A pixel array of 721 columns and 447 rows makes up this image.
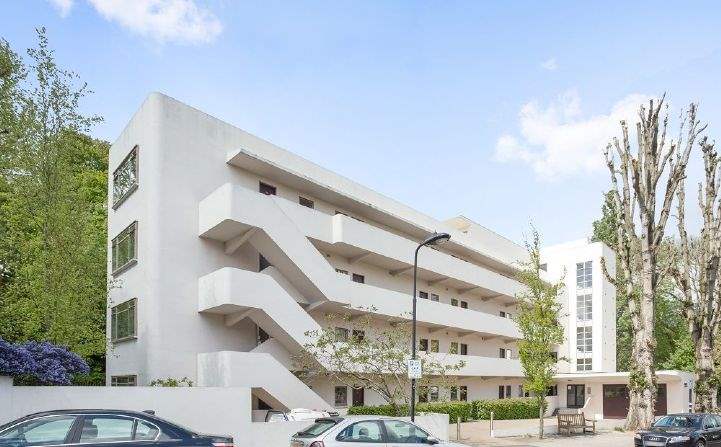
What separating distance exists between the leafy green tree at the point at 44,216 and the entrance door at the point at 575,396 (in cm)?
3835

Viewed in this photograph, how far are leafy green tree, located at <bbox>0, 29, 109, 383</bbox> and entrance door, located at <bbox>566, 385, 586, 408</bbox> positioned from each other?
Result: 38.3 metres

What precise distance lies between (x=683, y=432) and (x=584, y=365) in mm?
31232

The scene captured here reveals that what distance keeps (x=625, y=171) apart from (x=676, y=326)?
34476 mm

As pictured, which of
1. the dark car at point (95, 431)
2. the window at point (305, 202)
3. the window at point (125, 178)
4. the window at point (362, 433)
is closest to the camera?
the dark car at point (95, 431)

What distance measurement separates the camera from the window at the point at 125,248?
25.6m

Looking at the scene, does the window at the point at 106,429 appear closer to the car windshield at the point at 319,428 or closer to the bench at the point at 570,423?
the car windshield at the point at 319,428

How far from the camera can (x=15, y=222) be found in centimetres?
2270

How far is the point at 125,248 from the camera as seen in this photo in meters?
26.8

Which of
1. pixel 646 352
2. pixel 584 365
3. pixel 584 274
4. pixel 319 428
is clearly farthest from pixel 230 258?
pixel 584 365

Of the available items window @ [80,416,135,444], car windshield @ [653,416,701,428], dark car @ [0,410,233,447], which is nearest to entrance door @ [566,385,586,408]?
car windshield @ [653,416,701,428]

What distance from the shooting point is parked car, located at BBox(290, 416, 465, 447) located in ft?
44.1

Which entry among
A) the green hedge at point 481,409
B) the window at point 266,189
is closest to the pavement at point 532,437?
the green hedge at point 481,409

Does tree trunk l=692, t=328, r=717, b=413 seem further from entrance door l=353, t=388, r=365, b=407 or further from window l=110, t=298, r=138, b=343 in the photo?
window l=110, t=298, r=138, b=343

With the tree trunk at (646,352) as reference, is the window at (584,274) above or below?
above
